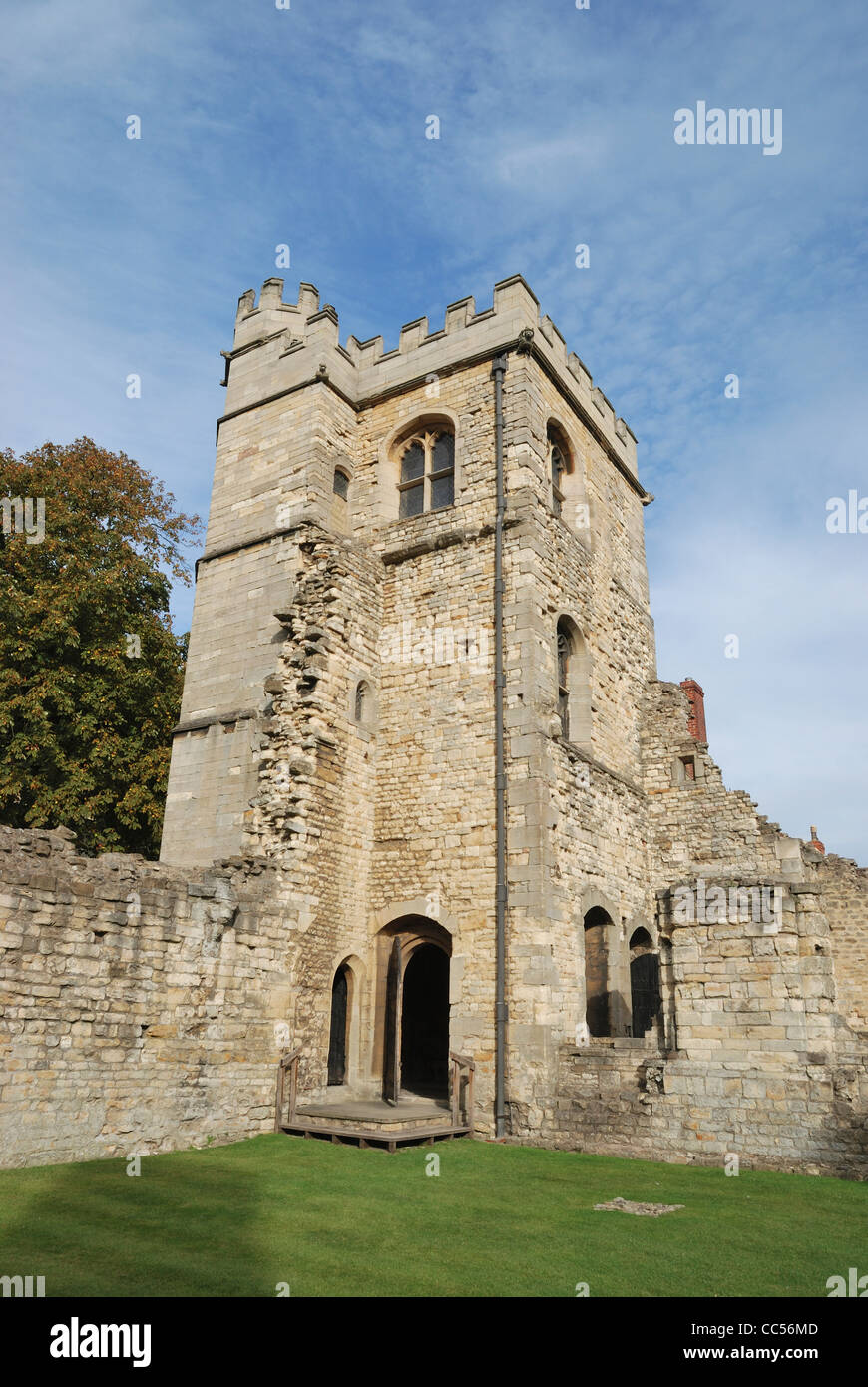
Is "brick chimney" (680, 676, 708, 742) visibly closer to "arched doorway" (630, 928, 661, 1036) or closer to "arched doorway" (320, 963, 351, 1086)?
"arched doorway" (630, 928, 661, 1036)

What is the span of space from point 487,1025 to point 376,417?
38.8 feet

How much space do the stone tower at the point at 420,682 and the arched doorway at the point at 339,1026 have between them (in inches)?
2.2

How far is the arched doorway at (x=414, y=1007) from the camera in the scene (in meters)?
13.1

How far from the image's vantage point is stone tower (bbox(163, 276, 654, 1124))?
1305 cm

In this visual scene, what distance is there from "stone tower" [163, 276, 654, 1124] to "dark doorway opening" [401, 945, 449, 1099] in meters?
0.06

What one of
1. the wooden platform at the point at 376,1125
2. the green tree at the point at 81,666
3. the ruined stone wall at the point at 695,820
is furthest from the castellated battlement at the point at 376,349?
the wooden platform at the point at 376,1125

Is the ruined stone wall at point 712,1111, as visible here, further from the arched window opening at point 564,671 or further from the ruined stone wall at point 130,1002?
the arched window opening at point 564,671

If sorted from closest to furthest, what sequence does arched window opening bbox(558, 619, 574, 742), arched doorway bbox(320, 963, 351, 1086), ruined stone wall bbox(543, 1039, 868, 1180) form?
ruined stone wall bbox(543, 1039, 868, 1180) → arched doorway bbox(320, 963, 351, 1086) → arched window opening bbox(558, 619, 574, 742)

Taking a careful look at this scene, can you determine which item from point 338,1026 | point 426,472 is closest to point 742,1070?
point 338,1026

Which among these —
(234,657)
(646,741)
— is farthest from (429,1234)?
(646,741)

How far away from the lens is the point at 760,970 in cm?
1068

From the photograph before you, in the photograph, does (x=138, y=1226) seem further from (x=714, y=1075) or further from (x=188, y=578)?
(x=188, y=578)

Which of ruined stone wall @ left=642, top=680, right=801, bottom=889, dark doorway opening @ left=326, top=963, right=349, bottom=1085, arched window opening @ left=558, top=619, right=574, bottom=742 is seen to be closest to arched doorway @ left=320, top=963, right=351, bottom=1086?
dark doorway opening @ left=326, top=963, right=349, bottom=1085

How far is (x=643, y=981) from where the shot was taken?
16266 millimetres
